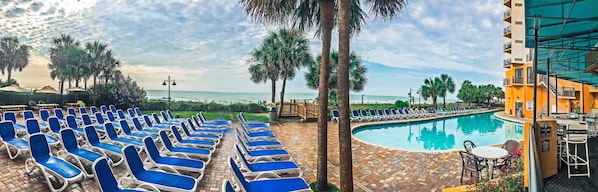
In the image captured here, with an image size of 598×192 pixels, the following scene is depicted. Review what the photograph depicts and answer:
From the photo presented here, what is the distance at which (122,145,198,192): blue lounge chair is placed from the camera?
4184 millimetres

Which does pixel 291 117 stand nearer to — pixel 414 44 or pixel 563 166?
pixel 563 166

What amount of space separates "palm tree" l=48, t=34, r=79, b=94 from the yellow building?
39703mm

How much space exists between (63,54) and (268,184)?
33.2m

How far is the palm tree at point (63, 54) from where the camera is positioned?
27583mm

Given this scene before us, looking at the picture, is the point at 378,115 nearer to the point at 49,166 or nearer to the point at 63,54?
the point at 49,166

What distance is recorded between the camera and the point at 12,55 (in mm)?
32625

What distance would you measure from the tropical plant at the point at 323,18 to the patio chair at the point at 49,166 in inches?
157

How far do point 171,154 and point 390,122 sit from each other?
15.9 meters

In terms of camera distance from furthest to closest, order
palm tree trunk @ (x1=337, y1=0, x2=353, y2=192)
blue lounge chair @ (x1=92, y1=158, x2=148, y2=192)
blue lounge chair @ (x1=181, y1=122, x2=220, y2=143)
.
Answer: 1. blue lounge chair @ (x1=181, y1=122, x2=220, y2=143)
2. palm tree trunk @ (x1=337, y1=0, x2=353, y2=192)
3. blue lounge chair @ (x1=92, y1=158, x2=148, y2=192)

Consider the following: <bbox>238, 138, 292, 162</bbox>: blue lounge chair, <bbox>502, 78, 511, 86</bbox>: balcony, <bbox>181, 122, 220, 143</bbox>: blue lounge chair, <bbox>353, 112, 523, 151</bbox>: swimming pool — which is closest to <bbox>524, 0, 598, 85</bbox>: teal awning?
<bbox>238, 138, 292, 162</bbox>: blue lounge chair

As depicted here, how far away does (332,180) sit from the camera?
587 centimetres

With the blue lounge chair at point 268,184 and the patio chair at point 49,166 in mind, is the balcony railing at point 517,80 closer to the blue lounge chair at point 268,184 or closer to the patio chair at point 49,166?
the blue lounge chair at point 268,184

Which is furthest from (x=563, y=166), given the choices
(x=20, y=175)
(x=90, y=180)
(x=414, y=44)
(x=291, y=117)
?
(x=414, y=44)

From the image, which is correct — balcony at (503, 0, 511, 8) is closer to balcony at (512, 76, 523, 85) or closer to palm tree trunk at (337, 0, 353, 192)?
balcony at (512, 76, 523, 85)
